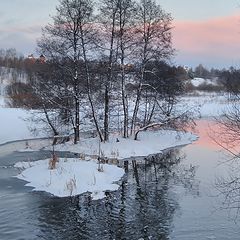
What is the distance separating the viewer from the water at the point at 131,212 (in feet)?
44.9

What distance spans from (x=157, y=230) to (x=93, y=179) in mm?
7007

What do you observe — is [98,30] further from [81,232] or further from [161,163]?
[81,232]

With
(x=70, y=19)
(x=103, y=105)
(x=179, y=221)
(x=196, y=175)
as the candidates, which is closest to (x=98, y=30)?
(x=70, y=19)

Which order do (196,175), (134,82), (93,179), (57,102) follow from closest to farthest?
(93,179)
(196,175)
(57,102)
(134,82)

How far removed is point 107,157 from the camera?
1107 inches

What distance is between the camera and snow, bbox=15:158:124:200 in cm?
1909

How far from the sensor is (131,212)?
1591 cm

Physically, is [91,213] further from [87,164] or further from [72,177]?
[87,164]

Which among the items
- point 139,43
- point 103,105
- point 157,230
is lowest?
point 157,230

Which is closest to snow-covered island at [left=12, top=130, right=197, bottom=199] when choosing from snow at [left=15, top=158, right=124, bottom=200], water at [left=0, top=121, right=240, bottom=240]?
snow at [left=15, top=158, right=124, bottom=200]

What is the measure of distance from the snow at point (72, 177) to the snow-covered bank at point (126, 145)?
4.31m

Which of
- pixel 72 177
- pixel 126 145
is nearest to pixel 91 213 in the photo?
pixel 72 177

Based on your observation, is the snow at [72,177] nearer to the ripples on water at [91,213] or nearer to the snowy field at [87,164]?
the snowy field at [87,164]

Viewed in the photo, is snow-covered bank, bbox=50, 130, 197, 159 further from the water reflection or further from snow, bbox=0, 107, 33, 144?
the water reflection
